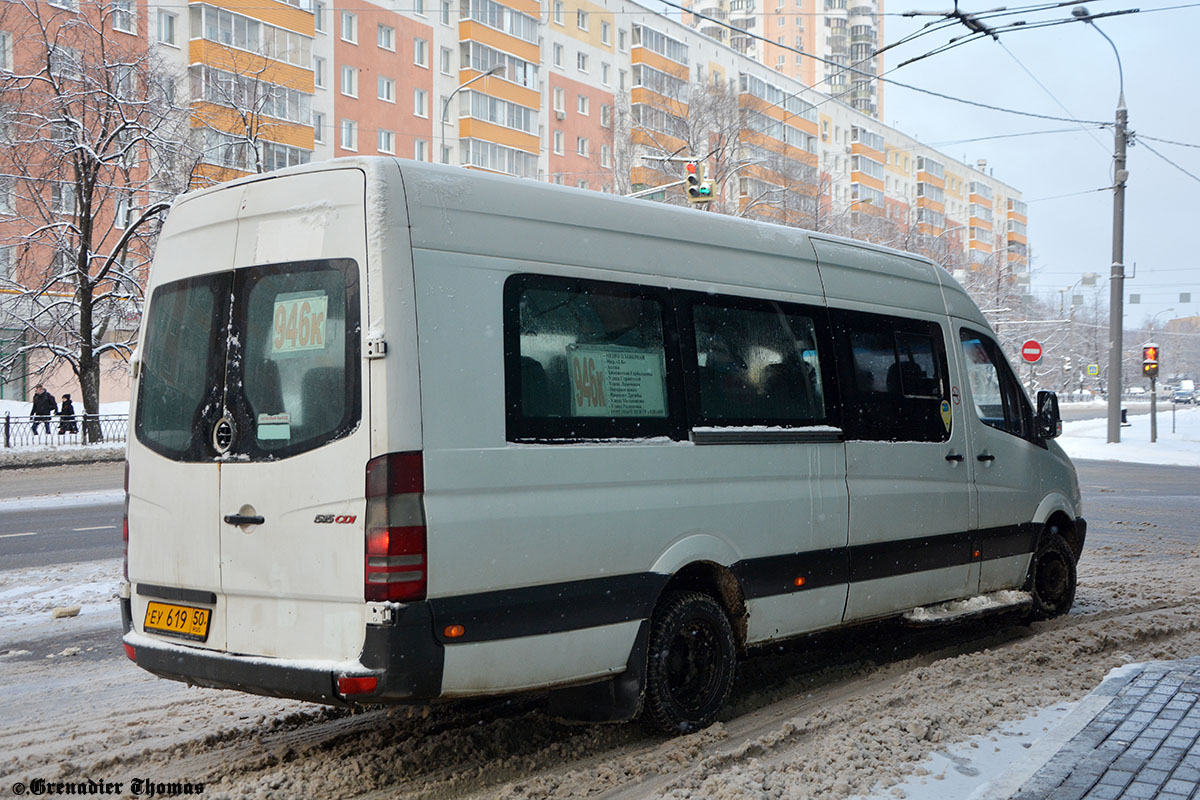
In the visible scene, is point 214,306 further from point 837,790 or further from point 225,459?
point 837,790

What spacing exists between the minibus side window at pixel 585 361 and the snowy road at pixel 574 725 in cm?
143

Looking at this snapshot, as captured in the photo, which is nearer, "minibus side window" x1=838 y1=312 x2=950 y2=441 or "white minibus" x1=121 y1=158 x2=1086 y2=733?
"white minibus" x1=121 y1=158 x2=1086 y2=733

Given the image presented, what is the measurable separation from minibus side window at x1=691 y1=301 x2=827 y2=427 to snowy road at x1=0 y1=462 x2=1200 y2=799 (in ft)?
4.94

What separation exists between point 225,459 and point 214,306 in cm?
67

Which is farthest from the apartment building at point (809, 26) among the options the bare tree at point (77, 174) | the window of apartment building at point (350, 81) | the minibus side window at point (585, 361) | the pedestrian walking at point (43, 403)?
the minibus side window at point (585, 361)

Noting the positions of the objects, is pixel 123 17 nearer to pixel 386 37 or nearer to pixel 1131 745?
pixel 386 37

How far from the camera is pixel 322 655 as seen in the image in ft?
14.7

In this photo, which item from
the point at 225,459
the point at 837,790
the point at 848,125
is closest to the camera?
the point at 837,790

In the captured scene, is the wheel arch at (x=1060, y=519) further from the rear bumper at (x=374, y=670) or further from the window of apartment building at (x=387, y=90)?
the window of apartment building at (x=387, y=90)

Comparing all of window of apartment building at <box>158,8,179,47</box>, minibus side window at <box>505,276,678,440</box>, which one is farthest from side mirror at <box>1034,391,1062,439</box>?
window of apartment building at <box>158,8,179,47</box>

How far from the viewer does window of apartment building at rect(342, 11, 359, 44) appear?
155ft

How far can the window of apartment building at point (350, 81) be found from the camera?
4753 cm

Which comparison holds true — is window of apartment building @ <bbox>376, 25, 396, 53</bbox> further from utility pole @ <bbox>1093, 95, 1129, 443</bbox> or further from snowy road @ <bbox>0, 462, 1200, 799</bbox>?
snowy road @ <bbox>0, 462, 1200, 799</bbox>

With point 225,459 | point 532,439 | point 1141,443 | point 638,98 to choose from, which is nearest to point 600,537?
point 532,439
